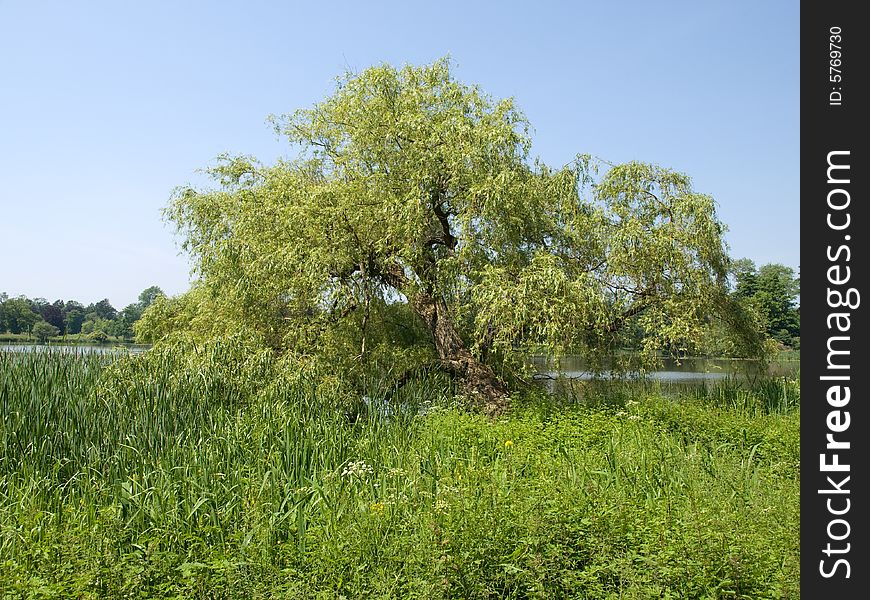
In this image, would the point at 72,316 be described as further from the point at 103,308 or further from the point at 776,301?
the point at 776,301

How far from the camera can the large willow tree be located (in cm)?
1010

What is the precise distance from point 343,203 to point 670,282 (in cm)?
520

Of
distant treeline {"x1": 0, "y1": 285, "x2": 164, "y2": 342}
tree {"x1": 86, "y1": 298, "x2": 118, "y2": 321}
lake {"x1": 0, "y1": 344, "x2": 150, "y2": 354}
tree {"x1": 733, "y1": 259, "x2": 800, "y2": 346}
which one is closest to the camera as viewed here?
lake {"x1": 0, "y1": 344, "x2": 150, "y2": 354}

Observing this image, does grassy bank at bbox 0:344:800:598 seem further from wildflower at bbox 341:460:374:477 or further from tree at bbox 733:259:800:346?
tree at bbox 733:259:800:346

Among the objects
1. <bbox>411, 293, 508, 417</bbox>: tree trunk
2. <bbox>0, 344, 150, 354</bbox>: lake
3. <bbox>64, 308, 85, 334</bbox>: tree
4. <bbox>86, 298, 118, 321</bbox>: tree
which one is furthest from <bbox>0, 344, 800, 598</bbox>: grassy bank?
<bbox>86, 298, 118, 321</bbox>: tree

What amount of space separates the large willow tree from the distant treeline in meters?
2.60

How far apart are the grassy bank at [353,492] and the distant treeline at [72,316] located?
8.54 feet

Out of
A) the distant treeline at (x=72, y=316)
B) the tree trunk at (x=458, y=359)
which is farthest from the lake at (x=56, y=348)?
the tree trunk at (x=458, y=359)

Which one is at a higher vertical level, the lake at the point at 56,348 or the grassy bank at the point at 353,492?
the lake at the point at 56,348

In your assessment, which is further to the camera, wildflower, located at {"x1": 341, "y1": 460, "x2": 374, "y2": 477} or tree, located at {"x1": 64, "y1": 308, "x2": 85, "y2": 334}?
tree, located at {"x1": 64, "y1": 308, "x2": 85, "y2": 334}

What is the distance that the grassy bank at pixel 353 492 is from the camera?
12.8ft

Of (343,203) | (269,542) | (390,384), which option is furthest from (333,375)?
(269,542)

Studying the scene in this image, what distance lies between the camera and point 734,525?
441 cm

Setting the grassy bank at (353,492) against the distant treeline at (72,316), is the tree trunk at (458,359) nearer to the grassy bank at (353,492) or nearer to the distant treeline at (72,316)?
the grassy bank at (353,492)
